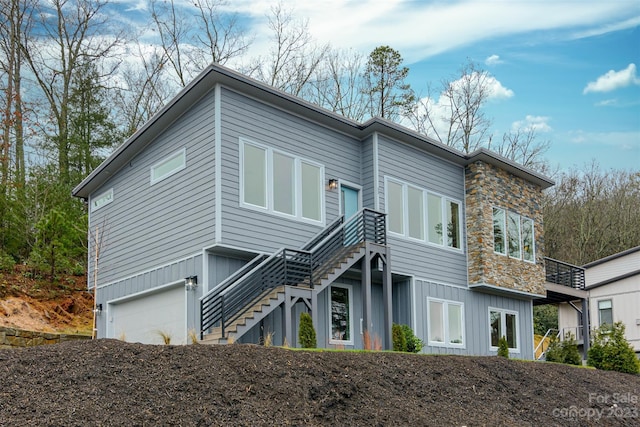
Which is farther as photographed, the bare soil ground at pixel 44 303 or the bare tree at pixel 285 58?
the bare tree at pixel 285 58

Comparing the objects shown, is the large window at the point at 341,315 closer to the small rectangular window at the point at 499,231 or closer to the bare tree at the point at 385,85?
the small rectangular window at the point at 499,231

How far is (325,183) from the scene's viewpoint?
1620 cm

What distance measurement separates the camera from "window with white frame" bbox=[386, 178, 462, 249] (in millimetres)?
17297

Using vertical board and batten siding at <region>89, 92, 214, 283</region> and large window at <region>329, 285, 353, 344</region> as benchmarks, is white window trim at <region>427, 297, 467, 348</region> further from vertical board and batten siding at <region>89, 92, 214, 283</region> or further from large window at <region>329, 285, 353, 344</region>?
vertical board and batten siding at <region>89, 92, 214, 283</region>

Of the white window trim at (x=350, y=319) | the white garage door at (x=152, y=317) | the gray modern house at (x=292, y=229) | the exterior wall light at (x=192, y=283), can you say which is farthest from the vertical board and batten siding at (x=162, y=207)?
the white window trim at (x=350, y=319)

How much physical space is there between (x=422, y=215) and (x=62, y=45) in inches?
689

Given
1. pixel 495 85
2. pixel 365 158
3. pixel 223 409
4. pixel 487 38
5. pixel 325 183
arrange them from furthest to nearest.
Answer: pixel 495 85, pixel 487 38, pixel 365 158, pixel 325 183, pixel 223 409

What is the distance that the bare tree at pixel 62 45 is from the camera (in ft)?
88.9

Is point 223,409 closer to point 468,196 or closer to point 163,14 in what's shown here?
point 468,196

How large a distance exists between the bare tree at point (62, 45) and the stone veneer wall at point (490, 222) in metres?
15.6

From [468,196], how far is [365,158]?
148 inches

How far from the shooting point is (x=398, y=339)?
15008mm

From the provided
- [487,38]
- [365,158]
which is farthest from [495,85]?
[365,158]

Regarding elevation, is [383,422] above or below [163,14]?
below
